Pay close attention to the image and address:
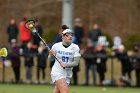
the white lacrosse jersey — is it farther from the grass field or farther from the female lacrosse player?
the grass field

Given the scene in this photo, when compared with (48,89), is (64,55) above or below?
above

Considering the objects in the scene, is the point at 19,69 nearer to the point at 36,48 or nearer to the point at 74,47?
the point at 36,48

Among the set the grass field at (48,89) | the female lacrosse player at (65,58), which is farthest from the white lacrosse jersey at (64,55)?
the grass field at (48,89)

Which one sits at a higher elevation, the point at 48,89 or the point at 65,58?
the point at 65,58

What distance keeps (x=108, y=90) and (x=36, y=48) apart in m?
4.98

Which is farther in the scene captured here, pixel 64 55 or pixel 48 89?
pixel 48 89

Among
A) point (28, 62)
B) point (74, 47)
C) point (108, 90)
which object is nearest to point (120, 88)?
point (108, 90)

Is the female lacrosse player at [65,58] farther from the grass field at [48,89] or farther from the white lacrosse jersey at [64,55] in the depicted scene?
the grass field at [48,89]

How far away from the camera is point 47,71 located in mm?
33938

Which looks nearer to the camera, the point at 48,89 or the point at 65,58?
the point at 65,58

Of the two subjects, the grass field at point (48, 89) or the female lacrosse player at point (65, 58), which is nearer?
the female lacrosse player at point (65, 58)

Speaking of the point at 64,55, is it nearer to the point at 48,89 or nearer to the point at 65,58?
the point at 65,58

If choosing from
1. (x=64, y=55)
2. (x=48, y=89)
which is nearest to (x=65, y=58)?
(x=64, y=55)

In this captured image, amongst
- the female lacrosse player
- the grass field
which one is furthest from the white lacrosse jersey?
the grass field
